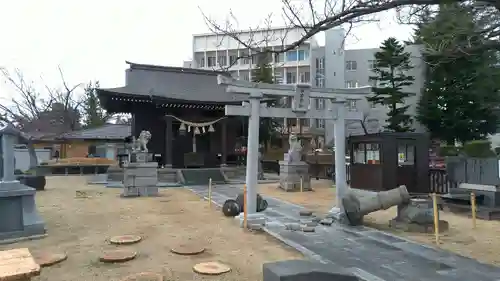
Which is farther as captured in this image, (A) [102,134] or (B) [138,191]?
(A) [102,134]

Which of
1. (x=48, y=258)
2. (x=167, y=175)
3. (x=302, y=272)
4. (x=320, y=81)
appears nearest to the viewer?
(x=302, y=272)

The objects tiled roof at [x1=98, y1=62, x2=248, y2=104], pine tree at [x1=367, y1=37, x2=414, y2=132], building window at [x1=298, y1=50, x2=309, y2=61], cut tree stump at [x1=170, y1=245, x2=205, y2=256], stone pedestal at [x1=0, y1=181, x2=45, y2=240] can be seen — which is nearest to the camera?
cut tree stump at [x1=170, y1=245, x2=205, y2=256]

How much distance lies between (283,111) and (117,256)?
17.7 feet

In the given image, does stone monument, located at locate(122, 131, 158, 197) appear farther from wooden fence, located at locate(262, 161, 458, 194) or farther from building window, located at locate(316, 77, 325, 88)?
building window, located at locate(316, 77, 325, 88)

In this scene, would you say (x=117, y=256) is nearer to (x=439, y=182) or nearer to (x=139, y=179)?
(x=139, y=179)

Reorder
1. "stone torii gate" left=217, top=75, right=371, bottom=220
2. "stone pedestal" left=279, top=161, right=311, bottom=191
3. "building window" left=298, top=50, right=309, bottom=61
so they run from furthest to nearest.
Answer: "building window" left=298, top=50, right=309, bottom=61, "stone pedestal" left=279, top=161, right=311, bottom=191, "stone torii gate" left=217, top=75, right=371, bottom=220

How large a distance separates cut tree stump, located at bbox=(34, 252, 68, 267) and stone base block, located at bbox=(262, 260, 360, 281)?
12.4 ft

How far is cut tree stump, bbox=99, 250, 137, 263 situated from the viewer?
6.00 metres

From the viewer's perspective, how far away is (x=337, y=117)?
405 inches

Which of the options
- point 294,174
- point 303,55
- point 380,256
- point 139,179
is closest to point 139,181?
point 139,179

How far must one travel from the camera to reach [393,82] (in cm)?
3089

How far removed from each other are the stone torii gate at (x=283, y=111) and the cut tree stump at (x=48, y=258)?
4021 millimetres

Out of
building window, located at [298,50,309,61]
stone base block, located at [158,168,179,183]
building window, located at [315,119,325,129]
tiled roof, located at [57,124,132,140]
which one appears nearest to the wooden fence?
stone base block, located at [158,168,179,183]

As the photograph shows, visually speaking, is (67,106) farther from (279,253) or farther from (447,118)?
(279,253)
